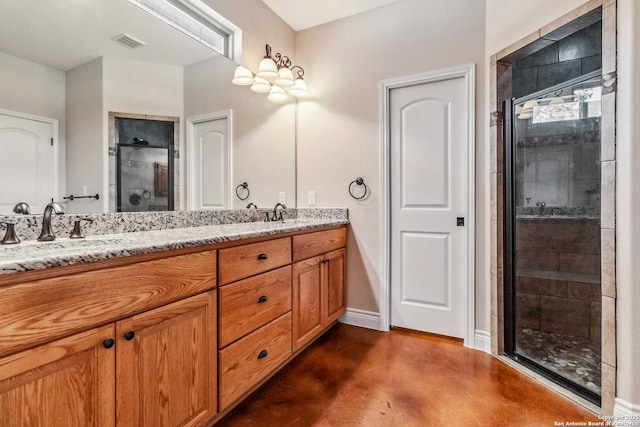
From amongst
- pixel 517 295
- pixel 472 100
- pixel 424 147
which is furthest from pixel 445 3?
pixel 517 295

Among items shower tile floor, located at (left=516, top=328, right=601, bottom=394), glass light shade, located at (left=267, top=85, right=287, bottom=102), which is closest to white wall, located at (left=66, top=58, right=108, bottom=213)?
glass light shade, located at (left=267, top=85, right=287, bottom=102)

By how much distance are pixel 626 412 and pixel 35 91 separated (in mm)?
2822

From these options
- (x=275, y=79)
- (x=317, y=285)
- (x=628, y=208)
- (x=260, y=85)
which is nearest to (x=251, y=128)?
(x=260, y=85)

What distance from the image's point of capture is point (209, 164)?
1.99 metres

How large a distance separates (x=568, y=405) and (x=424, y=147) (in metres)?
1.73

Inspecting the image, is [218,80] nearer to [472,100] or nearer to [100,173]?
[100,173]

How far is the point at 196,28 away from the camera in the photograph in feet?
6.39

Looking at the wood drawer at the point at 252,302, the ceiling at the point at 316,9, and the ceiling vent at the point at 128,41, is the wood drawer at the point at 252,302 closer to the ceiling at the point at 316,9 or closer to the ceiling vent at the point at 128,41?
the ceiling vent at the point at 128,41

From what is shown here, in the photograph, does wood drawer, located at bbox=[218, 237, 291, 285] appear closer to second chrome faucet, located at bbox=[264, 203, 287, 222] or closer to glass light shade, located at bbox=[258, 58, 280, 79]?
second chrome faucet, located at bbox=[264, 203, 287, 222]

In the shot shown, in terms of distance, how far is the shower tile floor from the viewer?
5.73ft

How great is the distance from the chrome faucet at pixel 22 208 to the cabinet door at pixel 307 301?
1.22 meters

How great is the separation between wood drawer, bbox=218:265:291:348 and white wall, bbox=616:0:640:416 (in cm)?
158

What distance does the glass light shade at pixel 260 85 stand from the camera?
7.69ft

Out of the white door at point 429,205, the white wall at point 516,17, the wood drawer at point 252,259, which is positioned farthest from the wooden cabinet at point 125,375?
the white wall at point 516,17
